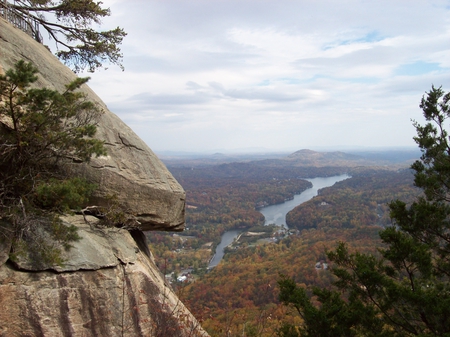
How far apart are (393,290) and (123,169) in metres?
6.04

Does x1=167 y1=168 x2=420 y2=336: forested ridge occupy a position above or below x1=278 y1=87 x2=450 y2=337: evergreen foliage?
below

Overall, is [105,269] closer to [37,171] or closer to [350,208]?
[37,171]

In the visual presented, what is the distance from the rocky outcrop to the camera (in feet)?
15.3

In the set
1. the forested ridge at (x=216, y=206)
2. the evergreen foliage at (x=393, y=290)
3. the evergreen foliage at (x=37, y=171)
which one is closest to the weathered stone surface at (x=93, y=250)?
the evergreen foliage at (x=37, y=171)

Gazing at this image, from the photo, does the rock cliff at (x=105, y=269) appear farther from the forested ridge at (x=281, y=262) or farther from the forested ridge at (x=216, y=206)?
the forested ridge at (x=216, y=206)

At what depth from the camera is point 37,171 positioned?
5.23 m

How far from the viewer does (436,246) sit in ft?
24.9

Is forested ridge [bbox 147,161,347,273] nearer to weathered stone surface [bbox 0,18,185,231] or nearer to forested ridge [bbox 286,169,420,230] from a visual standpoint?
forested ridge [bbox 286,169,420,230]

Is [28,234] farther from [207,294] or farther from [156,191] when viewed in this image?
[207,294]

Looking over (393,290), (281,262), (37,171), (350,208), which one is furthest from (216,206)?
(37,171)

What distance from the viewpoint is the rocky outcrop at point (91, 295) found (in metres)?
4.66

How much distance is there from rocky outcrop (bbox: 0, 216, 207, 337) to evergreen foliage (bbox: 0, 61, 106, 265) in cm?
38

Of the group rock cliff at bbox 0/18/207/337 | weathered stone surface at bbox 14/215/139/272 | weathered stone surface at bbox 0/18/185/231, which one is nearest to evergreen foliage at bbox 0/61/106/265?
weathered stone surface at bbox 14/215/139/272

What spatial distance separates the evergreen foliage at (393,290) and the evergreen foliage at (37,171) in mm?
4879
